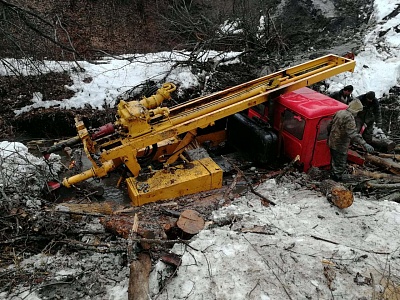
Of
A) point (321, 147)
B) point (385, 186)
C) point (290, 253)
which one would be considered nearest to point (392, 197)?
point (385, 186)

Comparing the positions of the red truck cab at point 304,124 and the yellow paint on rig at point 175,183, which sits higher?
the red truck cab at point 304,124

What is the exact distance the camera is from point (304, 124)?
6500 mm

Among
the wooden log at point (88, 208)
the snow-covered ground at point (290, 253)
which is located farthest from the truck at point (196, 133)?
the snow-covered ground at point (290, 253)

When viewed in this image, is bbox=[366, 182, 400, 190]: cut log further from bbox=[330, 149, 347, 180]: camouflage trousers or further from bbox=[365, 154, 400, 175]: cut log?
bbox=[365, 154, 400, 175]: cut log

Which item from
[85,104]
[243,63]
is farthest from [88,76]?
[243,63]

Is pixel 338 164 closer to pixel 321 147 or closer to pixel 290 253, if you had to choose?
pixel 321 147

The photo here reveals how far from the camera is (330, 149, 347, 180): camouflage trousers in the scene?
6.68 m

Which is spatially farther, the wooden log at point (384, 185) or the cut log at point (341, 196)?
the wooden log at point (384, 185)

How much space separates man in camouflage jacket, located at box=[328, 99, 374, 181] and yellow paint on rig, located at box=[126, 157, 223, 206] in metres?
2.14

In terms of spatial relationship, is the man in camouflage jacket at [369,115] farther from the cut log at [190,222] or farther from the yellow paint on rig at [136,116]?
the cut log at [190,222]

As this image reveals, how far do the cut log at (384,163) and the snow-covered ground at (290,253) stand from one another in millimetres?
1365

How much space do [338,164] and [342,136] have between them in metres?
0.65

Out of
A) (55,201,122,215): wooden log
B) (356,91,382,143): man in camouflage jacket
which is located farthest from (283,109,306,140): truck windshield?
(55,201,122,215): wooden log

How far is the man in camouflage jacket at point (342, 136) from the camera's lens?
20.4ft
